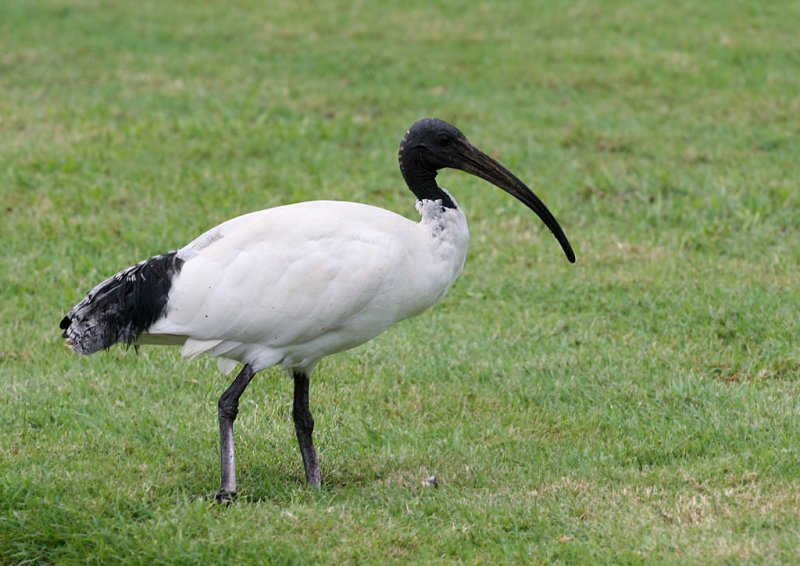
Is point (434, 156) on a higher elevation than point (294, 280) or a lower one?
higher

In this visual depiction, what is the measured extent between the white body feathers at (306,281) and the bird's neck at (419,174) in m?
0.16

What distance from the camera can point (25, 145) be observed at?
1067cm

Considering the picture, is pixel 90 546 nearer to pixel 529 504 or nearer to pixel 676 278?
pixel 529 504

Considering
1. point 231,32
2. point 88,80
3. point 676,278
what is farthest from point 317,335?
point 231,32

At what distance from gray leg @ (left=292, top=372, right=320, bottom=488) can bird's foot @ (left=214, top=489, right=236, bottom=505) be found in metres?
0.41

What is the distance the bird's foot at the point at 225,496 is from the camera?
203 inches

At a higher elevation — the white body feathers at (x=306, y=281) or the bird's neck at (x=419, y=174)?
the bird's neck at (x=419, y=174)

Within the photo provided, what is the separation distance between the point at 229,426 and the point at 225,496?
Result: 0.31 meters

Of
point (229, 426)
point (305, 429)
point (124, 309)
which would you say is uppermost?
point (124, 309)

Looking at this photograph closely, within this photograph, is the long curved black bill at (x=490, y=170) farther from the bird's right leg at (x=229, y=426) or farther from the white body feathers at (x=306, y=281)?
the bird's right leg at (x=229, y=426)

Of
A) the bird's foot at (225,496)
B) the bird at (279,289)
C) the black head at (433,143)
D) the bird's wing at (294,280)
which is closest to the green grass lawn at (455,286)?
the bird's foot at (225,496)

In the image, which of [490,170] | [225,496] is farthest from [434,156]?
[225,496]

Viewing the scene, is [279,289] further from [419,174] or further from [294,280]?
[419,174]

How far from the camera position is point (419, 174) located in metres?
5.59
